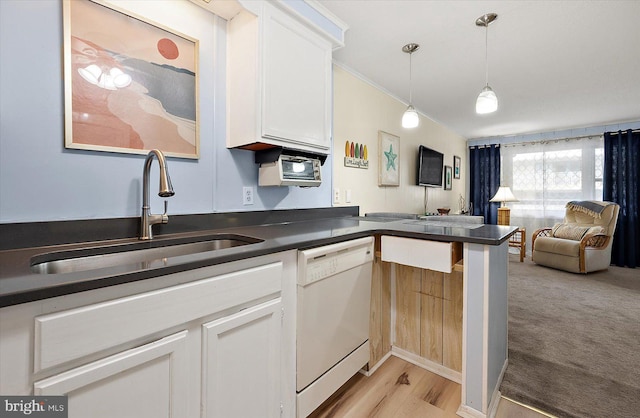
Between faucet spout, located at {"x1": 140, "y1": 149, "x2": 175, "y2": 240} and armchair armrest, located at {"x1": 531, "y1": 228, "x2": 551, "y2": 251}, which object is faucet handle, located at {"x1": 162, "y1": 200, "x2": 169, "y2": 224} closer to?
faucet spout, located at {"x1": 140, "y1": 149, "x2": 175, "y2": 240}

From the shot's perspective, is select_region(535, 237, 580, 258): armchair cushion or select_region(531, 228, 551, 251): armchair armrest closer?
select_region(535, 237, 580, 258): armchair cushion

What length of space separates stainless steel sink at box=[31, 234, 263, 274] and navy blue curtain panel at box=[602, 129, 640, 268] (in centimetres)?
613

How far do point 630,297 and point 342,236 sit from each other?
3.75 metres

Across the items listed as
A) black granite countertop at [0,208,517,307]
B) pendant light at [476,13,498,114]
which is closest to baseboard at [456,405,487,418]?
black granite countertop at [0,208,517,307]

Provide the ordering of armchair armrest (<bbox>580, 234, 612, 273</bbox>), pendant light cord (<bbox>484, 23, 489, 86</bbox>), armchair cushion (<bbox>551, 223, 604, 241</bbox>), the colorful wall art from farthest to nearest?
1. armchair cushion (<bbox>551, 223, 604, 241</bbox>)
2. armchair armrest (<bbox>580, 234, 612, 273</bbox>)
3. the colorful wall art
4. pendant light cord (<bbox>484, 23, 489, 86</bbox>)

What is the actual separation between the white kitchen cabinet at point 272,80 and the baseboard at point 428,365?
1476 mm

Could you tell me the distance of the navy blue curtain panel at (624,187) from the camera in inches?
180

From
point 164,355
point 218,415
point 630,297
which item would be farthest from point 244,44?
point 630,297

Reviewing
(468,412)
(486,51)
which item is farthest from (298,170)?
(486,51)

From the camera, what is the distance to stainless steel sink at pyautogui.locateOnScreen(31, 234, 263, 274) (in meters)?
0.94

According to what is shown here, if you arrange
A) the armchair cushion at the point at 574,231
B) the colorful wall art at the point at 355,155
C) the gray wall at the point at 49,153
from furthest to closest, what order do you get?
the armchair cushion at the point at 574,231 → the colorful wall art at the point at 355,155 → the gray wall at the point at 49,153

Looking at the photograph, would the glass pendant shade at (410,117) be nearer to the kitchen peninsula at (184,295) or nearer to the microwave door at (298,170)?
the microwave door at (298,170)

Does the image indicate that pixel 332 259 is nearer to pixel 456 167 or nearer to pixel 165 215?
pixel 165 215

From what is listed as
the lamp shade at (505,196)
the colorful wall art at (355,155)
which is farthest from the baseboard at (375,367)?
the lamp shade at (505,196)
